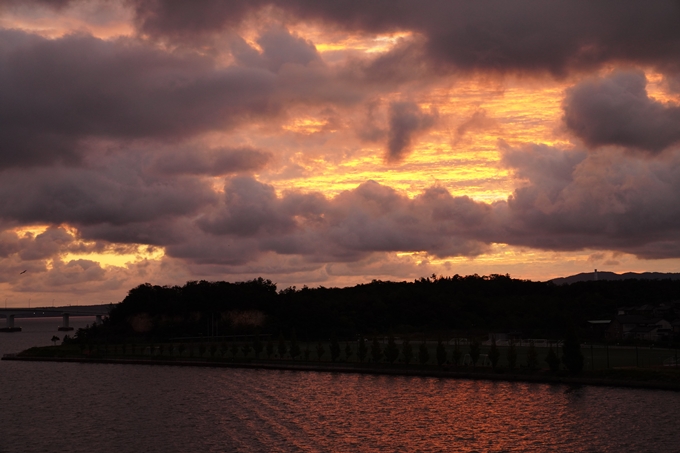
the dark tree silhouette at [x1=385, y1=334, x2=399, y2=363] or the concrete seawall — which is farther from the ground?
the dark tree silhouette at [x1=385, y1=334, x2=399, y2=363]

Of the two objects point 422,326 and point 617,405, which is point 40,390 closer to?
point 617,405

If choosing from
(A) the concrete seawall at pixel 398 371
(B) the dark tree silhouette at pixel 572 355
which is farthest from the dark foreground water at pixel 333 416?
(B) the dark tree silhouette at pixel 572 355

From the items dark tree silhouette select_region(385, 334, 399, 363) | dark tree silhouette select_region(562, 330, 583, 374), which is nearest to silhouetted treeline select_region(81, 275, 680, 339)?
dark tree silhouette select_region(385, 334, 399, 363)

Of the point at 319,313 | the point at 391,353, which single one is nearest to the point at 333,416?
the point at 391,353

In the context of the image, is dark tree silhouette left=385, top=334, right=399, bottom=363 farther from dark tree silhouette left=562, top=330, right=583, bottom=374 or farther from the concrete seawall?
dark tree silhouette left=562, top=330, right=583, bottom=374

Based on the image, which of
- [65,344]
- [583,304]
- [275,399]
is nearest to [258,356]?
[275,399]

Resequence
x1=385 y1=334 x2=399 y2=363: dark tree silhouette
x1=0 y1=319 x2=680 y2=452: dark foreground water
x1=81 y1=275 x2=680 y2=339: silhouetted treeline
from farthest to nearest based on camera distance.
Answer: x1=81 y1=275 x2=680 y2=339: silhouetted treeline
x1=385 y1=334 x2=399 y2=363: dark tree silhouette
x1=0 y1=319 x2=680 y2=452: dark foreground water

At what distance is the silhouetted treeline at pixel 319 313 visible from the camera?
14075 centimetres

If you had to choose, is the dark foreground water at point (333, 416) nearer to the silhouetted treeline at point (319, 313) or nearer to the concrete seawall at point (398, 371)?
the concrete seawall at point (398, 371)

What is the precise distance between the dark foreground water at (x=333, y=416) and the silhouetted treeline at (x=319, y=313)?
52721 mm

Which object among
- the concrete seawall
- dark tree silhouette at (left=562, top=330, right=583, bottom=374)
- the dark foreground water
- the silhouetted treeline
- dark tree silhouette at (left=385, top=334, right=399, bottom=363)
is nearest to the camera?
the dark foreground water

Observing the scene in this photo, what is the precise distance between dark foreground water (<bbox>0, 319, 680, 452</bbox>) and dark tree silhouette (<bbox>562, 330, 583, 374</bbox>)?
359 cm

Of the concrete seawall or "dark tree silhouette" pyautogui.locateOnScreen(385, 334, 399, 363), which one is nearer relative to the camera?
the concrete seawall

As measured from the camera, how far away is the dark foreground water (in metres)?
50.2
